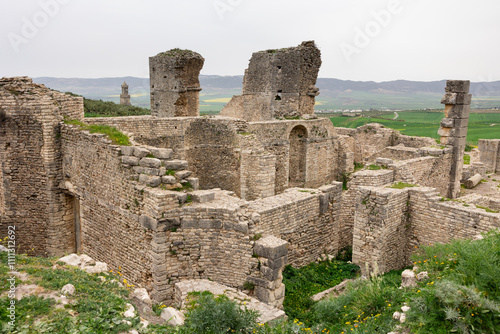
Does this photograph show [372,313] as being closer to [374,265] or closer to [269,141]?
[374,265]

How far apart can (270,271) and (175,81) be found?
55.1 ft

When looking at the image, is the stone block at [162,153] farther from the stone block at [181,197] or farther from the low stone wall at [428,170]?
the low stone wall at [428,170]

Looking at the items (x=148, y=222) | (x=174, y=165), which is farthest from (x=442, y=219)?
(x=148, y=222)

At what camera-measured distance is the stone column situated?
7973mm

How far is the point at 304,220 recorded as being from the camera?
1083 cm

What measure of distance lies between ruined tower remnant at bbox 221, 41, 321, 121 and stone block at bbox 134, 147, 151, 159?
47.2 feet

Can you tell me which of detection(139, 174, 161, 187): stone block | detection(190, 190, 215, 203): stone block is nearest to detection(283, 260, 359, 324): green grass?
detection(190, 190, 215, 203): stone block

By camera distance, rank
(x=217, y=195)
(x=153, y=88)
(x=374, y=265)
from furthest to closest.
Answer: (x=153, y=88), (x=374, y=265), (x=217, y=195)

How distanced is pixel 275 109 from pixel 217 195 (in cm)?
1527

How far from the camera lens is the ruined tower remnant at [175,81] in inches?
883

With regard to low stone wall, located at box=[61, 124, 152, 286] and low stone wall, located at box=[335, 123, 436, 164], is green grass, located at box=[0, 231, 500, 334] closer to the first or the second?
low stone wall, located at box=[61, 124, 152, 286]

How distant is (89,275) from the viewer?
7.07 m

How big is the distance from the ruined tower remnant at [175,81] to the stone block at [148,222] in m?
15.2

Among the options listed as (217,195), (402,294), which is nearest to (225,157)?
(217,195)
